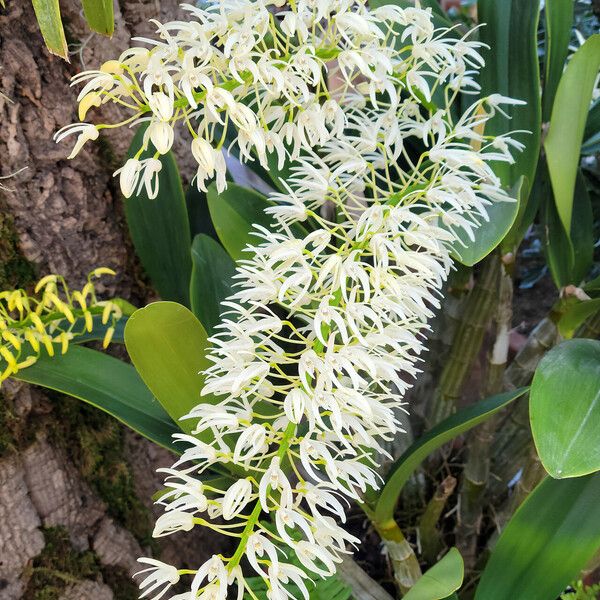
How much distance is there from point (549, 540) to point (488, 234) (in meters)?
0.31

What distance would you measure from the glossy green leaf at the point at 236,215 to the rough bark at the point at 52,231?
21 centimetres

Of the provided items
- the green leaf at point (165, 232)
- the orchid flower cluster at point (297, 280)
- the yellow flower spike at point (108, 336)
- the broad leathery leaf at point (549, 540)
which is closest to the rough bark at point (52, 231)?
the green leaf at point (165, 232)

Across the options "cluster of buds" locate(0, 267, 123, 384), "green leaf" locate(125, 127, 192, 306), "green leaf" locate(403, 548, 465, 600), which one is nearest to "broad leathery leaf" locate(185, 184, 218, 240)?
"green leaf" locate(125, 127, 192, 306)

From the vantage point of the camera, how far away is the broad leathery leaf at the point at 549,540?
2.24ft

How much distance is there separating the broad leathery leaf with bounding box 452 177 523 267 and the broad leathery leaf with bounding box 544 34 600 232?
0.22ft

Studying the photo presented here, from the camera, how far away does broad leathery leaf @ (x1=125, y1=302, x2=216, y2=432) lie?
621 mm

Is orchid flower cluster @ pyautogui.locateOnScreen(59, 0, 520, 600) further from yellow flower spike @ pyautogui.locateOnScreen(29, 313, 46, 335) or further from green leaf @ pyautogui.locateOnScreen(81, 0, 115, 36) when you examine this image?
yellow flower spike @ pyautogui.locateOnScreen(29, 313, 46, 335)

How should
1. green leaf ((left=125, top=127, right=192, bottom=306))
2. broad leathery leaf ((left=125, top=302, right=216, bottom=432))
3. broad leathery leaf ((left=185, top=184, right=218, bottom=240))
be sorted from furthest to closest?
broad leathery leaf ((left=185, top=184, right=218, bottom=240))
green leaf ((left=125, top=127, right=192, bottom=306))
broad leathery leaf ((left=125, top=302, right=216, bottom=432))

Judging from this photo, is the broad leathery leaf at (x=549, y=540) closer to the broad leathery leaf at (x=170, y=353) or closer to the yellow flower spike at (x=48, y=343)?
the broad leathery leaf at (x=170, y=353)

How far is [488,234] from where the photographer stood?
668 millimetres

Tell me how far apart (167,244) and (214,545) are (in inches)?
19.5

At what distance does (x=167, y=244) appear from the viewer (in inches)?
34.8

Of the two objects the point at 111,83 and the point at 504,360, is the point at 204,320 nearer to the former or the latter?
A: the point at 111,83

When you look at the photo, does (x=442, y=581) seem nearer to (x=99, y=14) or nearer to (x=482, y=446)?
(x=482, y=446)
